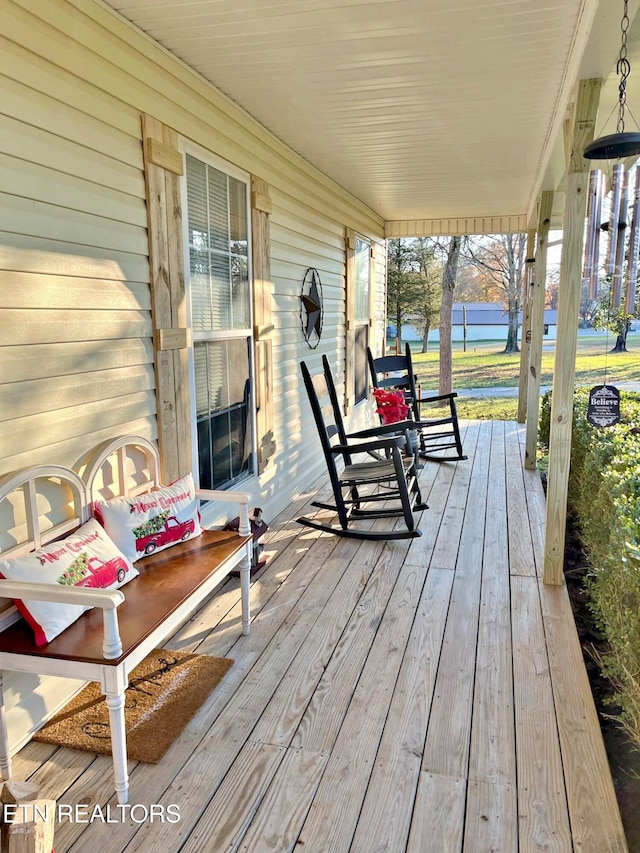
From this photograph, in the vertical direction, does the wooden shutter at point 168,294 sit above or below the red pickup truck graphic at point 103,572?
above

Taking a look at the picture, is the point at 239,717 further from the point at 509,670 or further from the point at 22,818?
the point at 22,818

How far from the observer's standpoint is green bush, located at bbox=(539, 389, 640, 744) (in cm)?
186

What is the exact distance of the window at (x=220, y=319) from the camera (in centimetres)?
302

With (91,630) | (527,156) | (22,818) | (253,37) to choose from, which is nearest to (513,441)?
(527,156)

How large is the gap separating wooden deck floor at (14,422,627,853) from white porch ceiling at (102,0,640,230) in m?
2.33

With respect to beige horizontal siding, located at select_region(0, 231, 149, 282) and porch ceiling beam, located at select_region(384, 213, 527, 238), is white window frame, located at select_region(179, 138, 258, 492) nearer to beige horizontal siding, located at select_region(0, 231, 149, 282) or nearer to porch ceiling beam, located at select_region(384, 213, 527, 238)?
beige horizontal siding, located at select_region(0, 231, 149, 282)

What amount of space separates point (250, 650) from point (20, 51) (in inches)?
88.1

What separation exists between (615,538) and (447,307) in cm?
1020

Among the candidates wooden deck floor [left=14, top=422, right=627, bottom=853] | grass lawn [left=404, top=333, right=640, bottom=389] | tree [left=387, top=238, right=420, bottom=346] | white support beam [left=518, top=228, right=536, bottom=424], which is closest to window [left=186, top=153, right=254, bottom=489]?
wooden deck floor [left=14, top=422, right=627, bottom=853]

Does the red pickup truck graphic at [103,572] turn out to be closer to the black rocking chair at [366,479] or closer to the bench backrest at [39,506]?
the bench backrest at [39,506]

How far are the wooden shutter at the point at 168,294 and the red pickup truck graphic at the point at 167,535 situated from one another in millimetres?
304

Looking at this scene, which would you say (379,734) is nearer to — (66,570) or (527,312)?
(66,570)
